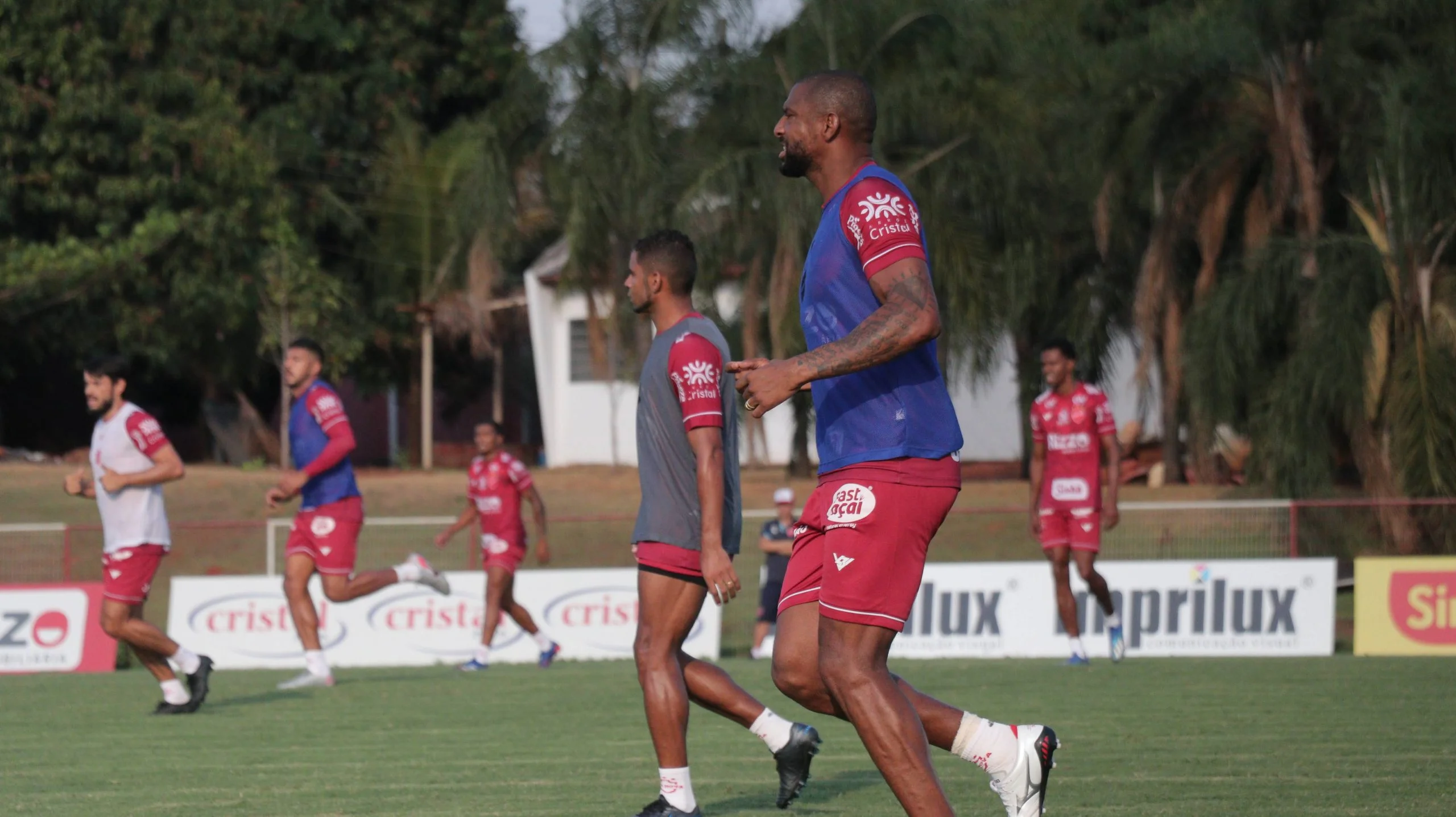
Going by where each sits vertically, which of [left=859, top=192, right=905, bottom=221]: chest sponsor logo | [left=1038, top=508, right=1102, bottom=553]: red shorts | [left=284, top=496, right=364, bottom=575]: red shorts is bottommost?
[left=1038, top=508, right=1102, bottom=553]: red shorts

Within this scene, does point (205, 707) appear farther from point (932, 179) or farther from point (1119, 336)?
point (1119, 336)

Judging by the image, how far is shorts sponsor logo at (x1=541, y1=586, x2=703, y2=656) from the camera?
16672 mm

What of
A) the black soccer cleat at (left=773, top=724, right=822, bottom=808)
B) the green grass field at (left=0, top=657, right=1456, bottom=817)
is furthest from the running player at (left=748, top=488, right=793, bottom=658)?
the black soccer cleat at (left=773, top=724, right=822, bottom=808)

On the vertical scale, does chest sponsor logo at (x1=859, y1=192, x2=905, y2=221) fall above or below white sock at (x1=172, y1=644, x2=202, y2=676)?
above

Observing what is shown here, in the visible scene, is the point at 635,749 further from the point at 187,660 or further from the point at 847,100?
the point at 847,100

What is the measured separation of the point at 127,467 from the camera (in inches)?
403

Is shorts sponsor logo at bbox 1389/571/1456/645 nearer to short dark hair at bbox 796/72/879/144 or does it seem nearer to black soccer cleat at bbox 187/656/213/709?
black soccer cleat at bbox 187/656/213/709

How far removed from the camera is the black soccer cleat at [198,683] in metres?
10.4

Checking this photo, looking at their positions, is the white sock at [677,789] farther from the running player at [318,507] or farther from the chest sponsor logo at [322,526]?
the chest sponsor logo at [322,526]

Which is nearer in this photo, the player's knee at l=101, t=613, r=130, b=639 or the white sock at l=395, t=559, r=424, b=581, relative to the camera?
the player's knee at l=101, t=613, r=130, b=639

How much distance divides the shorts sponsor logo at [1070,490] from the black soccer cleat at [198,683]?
21.8 feet

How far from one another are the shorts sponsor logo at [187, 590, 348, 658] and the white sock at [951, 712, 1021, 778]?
12.6 metres

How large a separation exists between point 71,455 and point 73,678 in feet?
67.0

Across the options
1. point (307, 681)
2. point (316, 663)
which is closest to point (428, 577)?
point (316, 663)
